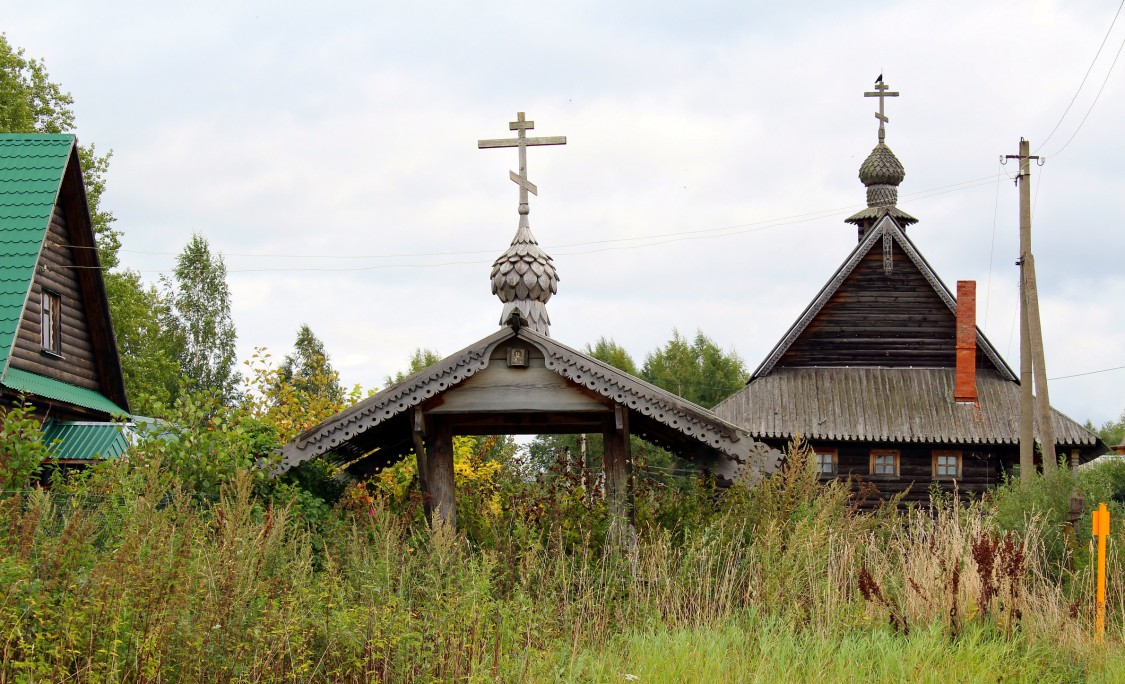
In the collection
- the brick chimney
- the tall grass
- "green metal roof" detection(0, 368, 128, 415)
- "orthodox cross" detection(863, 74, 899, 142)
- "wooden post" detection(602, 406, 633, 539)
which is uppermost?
"orthodox cross" detection(863, 74, 899, 142)

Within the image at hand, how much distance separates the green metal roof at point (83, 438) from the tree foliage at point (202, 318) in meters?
29.6

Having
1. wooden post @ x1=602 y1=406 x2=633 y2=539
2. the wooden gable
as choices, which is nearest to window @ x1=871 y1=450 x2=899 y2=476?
the wooden gable

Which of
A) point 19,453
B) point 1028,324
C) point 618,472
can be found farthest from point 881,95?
point 19,453

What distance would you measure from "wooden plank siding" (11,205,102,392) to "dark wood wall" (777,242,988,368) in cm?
1630

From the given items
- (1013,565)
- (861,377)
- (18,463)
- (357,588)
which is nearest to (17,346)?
(18,463)

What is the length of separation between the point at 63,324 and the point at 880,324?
1891cm

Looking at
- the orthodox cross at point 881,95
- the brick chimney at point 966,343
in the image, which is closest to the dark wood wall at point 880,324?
the brick chimney at point 966,343

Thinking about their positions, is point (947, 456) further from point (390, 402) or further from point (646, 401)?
point (390, 402)

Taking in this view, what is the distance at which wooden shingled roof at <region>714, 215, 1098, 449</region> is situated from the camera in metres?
28.8

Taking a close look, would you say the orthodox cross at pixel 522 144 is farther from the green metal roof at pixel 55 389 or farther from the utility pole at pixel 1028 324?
the utility pole at pixel 1028 324

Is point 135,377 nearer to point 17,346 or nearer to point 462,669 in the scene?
point 17,346

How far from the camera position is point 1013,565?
29.2 feet

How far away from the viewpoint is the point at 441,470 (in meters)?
11.0

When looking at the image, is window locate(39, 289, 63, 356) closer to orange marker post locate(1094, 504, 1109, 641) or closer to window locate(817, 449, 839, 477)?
orange marker post locate(1094, 504, 1109, 641)
